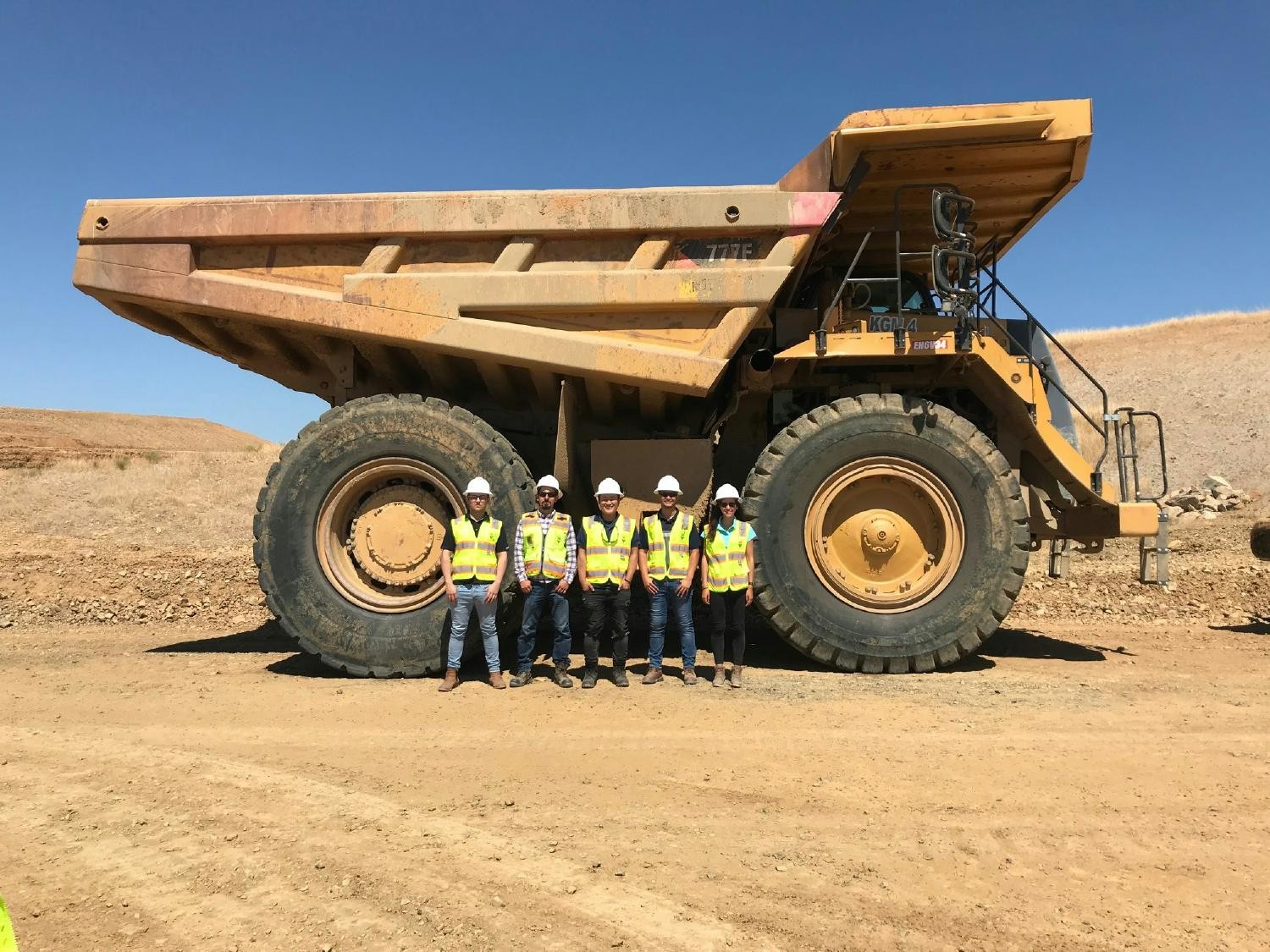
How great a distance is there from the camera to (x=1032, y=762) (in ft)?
11.6

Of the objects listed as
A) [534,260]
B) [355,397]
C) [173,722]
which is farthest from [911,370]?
[173,722]

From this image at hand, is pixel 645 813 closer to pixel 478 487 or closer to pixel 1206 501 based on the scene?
pixel 478 487

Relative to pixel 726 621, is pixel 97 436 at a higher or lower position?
higher

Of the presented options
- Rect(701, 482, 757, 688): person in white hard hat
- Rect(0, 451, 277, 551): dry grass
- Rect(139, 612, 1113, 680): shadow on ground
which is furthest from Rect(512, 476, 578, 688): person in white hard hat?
Rect(0, 451, 277, 551): dry grass

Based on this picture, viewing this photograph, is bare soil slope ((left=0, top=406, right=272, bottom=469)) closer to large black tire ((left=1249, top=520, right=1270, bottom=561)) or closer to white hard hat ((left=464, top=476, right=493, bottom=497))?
white hard hat ((left=464, top=476, right=493, bottom=497))

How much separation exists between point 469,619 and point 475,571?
332 mm

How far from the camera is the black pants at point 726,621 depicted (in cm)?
518

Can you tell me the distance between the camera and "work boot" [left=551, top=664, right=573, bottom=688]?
5090 mm

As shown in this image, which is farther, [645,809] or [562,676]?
[562,676]

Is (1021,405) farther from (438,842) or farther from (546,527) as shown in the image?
(438,842)

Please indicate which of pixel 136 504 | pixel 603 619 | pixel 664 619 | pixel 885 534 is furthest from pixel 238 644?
pixel 136 504

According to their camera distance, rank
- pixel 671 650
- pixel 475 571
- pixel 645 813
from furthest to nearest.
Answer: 1. pixel 671 650
2. pixel 475 571
3. pixel 645 813

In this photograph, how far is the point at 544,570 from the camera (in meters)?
5.23

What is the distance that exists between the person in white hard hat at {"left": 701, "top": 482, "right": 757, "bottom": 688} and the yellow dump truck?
0.36 feet
